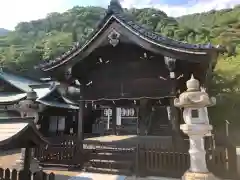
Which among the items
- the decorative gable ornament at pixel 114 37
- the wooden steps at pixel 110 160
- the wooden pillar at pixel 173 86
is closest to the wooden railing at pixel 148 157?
the wooden steps at pixel 110 160

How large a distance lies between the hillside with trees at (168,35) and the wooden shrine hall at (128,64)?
74 centimetres

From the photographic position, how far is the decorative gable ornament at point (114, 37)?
387 inches

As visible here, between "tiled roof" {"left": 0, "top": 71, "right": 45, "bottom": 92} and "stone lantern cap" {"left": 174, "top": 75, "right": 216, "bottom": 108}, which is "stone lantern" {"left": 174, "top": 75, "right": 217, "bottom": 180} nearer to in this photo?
"stone lantern cap" {"left": 174, "top": 75, "right": 216, "bottom": 108}

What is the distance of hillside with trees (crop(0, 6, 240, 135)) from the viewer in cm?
2003

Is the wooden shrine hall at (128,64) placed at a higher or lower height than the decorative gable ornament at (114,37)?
lower

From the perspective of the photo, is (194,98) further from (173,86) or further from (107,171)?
(107,171)

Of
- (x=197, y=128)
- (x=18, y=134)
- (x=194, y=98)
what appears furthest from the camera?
(x=194, y=98)

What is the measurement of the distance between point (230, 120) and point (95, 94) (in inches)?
564

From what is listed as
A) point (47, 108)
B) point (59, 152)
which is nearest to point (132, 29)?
point (59, 152)

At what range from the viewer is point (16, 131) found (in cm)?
566

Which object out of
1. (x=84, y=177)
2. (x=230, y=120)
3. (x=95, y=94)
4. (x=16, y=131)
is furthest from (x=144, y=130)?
(x=16, y=131)

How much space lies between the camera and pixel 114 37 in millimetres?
9859

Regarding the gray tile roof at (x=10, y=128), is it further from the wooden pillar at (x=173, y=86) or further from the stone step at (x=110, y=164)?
the wooden pillar at (x=173, y=86)

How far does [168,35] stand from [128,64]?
36357 millimetres
